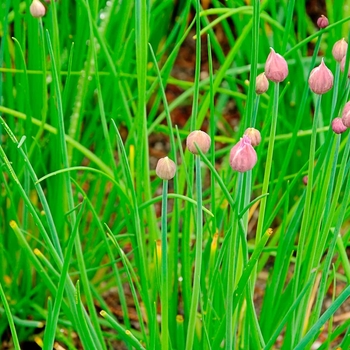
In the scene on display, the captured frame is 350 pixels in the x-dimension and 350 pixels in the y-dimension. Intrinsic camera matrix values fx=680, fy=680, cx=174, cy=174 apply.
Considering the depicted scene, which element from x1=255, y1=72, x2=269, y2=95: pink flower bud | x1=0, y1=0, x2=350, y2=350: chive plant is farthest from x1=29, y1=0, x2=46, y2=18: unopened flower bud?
x1=255, y1=72, x2=269, y2=95: pink flower bud

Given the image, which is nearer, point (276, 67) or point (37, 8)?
point (276, 67)

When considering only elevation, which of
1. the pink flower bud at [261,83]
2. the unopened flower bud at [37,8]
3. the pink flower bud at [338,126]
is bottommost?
the pink flower bud at [338,126]

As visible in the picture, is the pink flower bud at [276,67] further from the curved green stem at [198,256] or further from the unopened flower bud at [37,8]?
the unopened flower bud at [37,8]

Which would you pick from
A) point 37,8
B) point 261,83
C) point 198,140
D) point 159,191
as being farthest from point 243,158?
point 159,191

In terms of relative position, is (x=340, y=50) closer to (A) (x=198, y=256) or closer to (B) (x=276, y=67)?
(B) (x=276, y=67)

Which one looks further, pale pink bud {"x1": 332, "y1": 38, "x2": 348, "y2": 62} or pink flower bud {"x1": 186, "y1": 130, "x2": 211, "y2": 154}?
pale pink bud {"x1": 332, "y1": 38, "x2": 348, "y2": 62}

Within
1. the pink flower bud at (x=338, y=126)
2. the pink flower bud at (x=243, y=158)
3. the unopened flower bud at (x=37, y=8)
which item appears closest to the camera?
the pink flower bud at (x=243, y=158)

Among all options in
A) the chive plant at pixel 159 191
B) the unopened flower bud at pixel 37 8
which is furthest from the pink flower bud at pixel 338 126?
the unopened flower bud at pixel 37 8

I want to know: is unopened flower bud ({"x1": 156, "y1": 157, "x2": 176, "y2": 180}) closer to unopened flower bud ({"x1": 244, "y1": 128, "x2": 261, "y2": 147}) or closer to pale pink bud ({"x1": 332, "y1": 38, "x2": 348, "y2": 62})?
unopened flower bud ({"x1": 244, "y1": 128, "x2": 261, "y2": 147})

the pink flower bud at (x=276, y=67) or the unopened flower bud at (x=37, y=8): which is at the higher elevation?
the unopened flower bud at (x=37, y=8)

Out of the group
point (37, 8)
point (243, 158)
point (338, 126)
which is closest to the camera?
point (243, 158)
